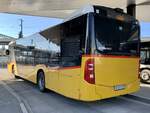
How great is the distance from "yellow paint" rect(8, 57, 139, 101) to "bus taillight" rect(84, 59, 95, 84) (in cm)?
10

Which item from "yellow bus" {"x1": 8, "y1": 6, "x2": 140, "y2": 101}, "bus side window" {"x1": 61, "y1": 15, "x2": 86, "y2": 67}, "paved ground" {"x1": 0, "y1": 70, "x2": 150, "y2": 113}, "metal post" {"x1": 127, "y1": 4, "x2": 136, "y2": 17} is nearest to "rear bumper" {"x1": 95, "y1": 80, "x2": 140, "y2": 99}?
"yellow bus" {"x1": 8, "y1": 6, "x2": 140, "y2": 101}

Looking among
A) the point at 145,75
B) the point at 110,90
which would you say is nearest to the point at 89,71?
the point at 110,90

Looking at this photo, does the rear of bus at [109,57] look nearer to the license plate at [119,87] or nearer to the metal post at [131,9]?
the license plate at [119,87]

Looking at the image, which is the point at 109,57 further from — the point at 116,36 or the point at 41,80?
the point at 41,80

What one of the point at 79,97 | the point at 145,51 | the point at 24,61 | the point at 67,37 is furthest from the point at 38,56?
the point at 145,51

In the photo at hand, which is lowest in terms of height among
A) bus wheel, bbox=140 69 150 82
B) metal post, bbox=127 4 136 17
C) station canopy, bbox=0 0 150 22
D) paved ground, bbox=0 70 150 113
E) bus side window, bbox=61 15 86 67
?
paved ground, bbox=0 70 150 113

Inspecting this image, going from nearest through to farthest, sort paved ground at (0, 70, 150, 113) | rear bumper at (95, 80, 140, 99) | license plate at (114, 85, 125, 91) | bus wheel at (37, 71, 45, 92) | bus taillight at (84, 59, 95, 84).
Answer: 1. bus taillight at (84, 59, 95, 84)
2. rear bumper at (95, 80, 140, 99)
3. paved ground at (0, 70, 150, 113)
4. license plate at (114, 85, 125, 91)
5. bus wheel at (37, 71, 45, 92)

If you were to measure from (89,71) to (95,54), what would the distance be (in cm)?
51

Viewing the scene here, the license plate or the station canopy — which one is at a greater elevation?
the station canopy

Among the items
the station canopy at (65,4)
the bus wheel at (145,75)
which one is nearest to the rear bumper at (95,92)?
the bus wheel at (145,75)

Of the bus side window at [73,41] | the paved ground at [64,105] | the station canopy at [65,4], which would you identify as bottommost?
the paved ground at [64,105]

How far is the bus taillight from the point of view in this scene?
23.1 ft

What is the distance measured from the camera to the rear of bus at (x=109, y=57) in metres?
7.08

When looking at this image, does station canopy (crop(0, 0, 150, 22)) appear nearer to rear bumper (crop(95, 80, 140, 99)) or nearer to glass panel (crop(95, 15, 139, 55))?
glass panel (crop(95, 15, 139, 55))
